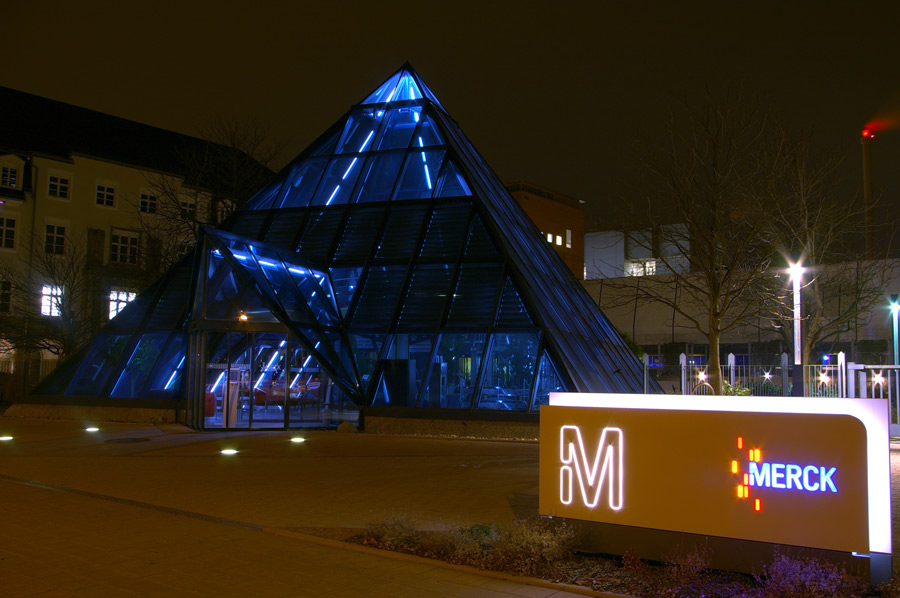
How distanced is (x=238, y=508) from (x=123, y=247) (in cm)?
4628

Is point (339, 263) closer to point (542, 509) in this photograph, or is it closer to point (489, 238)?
point (489, 238)

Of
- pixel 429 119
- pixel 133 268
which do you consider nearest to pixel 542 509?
pixel 429 119

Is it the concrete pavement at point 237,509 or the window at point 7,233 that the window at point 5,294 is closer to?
the window at point 7,233

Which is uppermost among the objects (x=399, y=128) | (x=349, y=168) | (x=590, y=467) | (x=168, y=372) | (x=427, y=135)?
(x=399, y=128)

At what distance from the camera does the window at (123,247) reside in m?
51.0

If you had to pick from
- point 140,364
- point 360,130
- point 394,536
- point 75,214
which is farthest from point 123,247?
point 394,536

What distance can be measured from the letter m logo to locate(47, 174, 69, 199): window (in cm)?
4841

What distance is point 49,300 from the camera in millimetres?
42906

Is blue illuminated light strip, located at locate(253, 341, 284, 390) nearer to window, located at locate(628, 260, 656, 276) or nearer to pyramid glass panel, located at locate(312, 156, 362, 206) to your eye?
pyramid glass panel, located at locate(312, 156, 362, 206)

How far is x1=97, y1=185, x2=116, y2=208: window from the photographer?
50656 millimetres

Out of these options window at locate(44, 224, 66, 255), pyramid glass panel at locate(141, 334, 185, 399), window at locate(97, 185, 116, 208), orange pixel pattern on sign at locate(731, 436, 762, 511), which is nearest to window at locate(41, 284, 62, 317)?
window at locate(44, 224, 66, 255)

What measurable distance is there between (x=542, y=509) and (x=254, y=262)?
15.5 meters

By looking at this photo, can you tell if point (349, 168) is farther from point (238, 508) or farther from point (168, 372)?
point (238, 508)

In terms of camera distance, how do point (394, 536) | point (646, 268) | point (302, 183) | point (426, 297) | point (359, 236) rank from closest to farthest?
point (394, 536) < point (426, 297) < point (359, 236) < point (302, 183) < point (646, 268)
